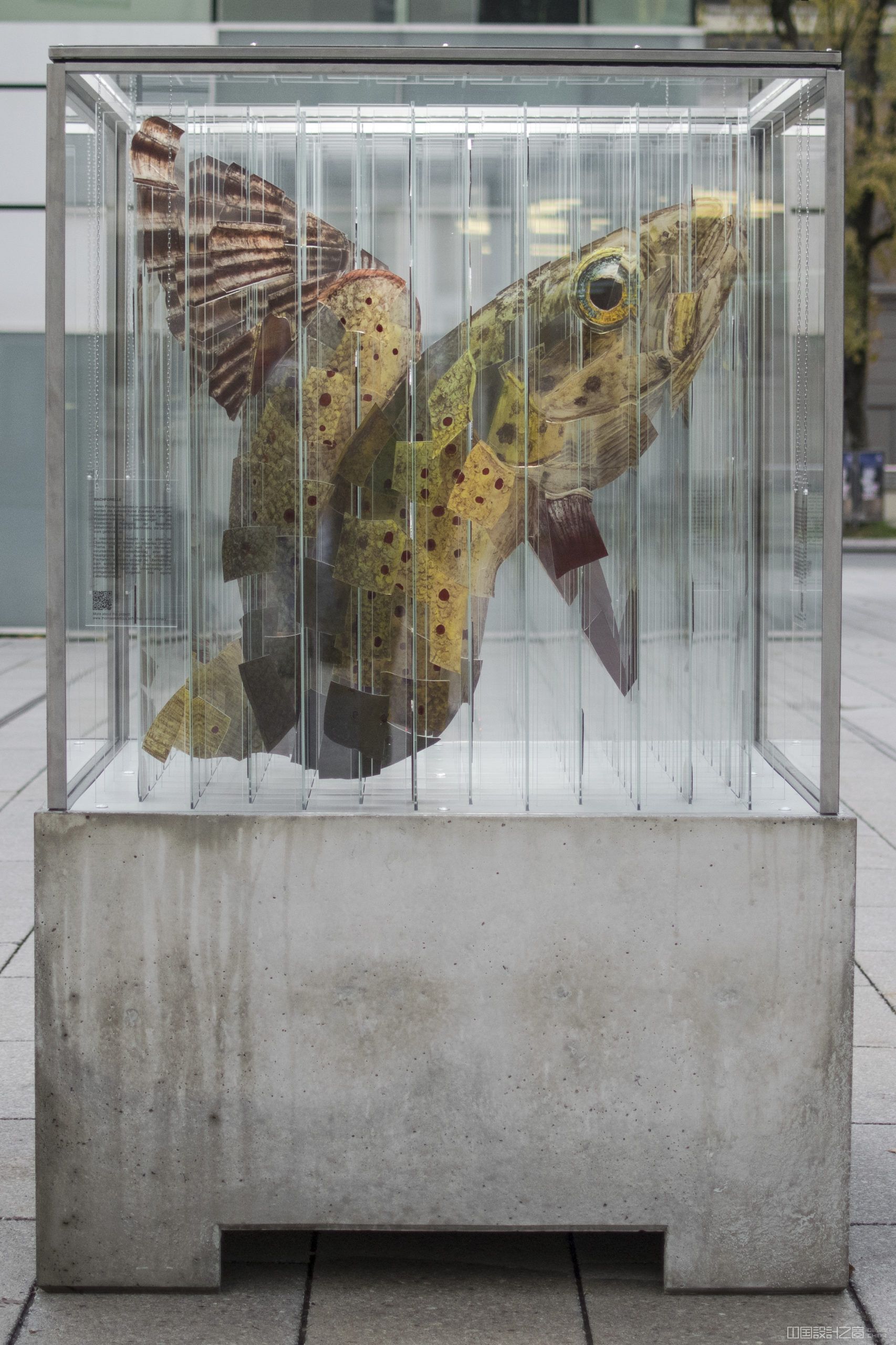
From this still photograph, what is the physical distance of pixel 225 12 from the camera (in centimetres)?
1275

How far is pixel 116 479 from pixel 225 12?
1058cm

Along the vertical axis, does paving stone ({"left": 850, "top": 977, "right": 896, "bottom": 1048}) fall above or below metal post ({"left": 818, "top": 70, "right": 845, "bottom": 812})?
below

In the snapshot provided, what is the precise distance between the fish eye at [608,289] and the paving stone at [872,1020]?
81.6 inches

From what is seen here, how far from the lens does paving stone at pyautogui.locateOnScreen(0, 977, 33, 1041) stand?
4512mm

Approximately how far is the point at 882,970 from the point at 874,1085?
1.00 meters

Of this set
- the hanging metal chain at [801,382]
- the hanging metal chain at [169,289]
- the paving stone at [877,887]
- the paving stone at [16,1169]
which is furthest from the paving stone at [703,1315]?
the paving stone at [877,887]

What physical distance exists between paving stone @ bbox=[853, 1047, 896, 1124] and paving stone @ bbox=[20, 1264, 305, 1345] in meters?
1.50

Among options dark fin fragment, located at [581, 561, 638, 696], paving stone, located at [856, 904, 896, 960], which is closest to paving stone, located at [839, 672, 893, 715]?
paving stone, located at [856, 904, 896, 960]

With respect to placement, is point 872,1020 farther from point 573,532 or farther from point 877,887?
point 573,532

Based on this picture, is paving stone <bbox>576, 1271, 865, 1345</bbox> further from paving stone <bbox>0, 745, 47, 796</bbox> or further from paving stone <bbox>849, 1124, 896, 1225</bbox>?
paving stone <bbox>0, 745, 47, 796</bbox>

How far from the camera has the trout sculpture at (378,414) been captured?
10.6 ft

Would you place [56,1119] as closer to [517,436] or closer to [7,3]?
[517,436]

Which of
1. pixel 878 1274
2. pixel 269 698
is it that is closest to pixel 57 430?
pixel 269 698

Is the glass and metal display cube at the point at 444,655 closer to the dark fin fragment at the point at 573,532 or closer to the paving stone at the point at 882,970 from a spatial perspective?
the dark fin fragment at the point at 573,532
